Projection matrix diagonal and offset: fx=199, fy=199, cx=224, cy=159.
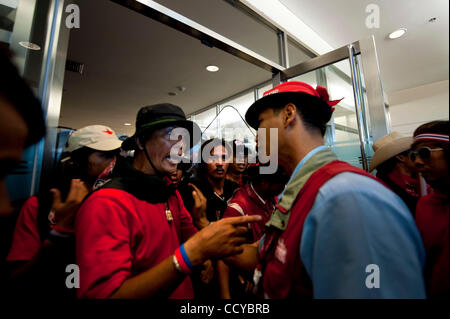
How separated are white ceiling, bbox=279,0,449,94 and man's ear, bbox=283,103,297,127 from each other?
467 mm

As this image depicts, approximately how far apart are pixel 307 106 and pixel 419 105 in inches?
17.2

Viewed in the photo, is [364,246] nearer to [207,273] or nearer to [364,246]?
[364,246]

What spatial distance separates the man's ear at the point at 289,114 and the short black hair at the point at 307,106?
1.0 inches

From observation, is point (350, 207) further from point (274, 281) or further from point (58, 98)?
point (58, 98)

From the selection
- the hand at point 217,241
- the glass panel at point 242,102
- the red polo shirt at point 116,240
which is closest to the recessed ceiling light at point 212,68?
the glass panel at point 242,102

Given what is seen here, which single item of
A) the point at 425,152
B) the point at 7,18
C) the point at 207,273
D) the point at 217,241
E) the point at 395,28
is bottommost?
the point at 207,273

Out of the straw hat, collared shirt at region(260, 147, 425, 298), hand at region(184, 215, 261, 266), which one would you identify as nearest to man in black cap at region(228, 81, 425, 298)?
collared shirt at region(260, 147, 425, 298)

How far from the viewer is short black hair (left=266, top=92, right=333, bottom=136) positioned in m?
1.04

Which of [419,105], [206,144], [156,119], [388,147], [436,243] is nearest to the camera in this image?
[436,243]

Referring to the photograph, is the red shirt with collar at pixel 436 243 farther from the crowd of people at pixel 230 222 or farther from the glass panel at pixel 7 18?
the glass panel at pixel 7 18

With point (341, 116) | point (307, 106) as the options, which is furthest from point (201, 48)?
point (307, 106)

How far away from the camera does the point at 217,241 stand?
88 cm

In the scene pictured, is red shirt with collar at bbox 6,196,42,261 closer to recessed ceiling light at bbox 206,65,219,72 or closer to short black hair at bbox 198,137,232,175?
short black hair at bbox 198,137,232,175

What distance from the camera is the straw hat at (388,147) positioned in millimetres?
1436
